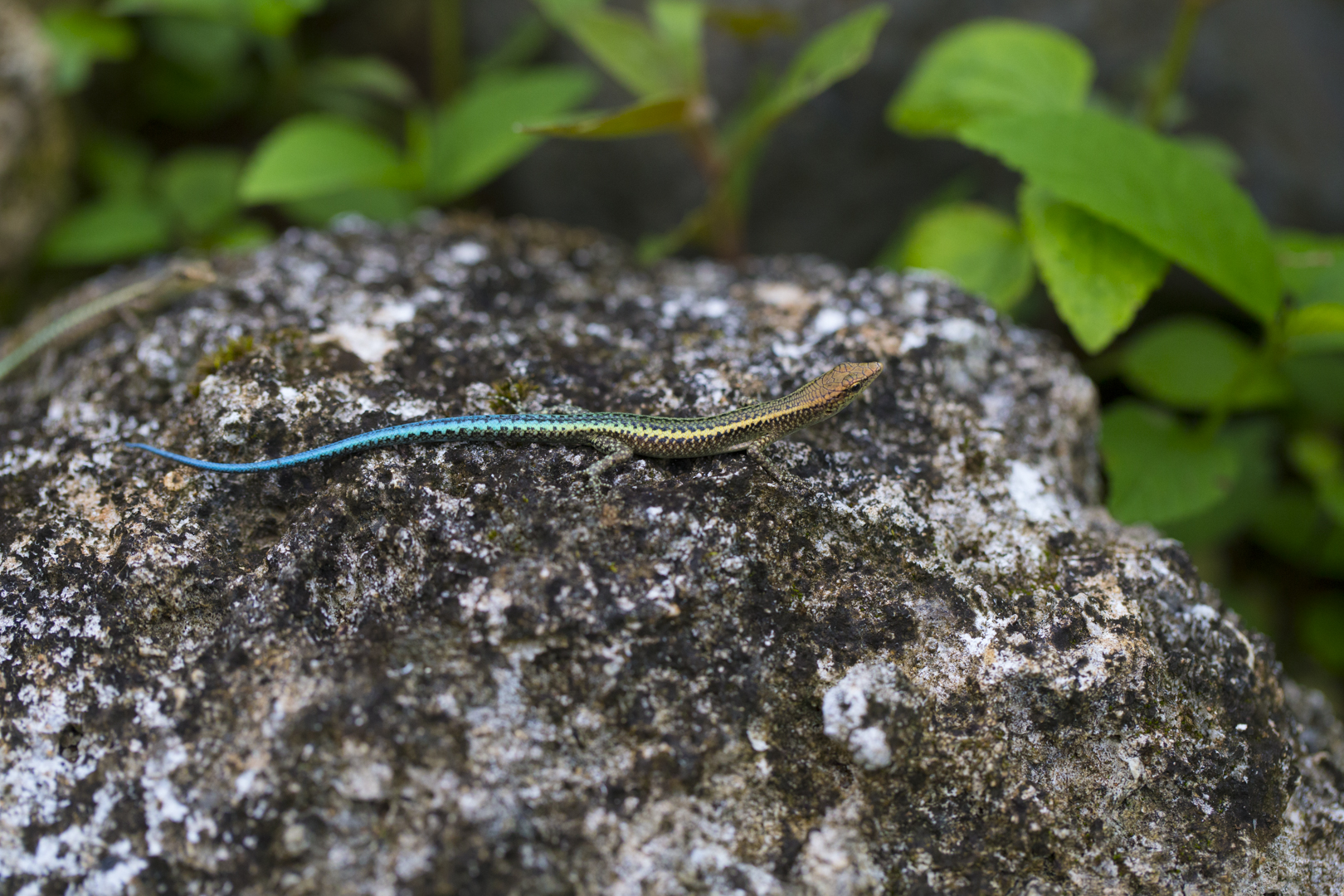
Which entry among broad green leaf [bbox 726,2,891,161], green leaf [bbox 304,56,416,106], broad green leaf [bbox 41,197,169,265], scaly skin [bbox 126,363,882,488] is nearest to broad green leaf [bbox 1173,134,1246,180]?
broad green leaf [bbox 726,2,891,161]

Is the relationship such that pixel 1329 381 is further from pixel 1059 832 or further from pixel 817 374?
pixel 1059 832

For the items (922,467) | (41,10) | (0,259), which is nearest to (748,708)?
(922,467)

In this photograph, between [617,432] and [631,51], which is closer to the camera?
[617,432]

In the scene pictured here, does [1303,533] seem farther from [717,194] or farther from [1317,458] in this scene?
[717,194]

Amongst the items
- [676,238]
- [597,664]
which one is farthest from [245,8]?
[597,664]

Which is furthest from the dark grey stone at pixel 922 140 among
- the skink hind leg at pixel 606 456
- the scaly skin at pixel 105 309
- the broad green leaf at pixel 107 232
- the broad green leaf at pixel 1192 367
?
the skink hind leg at pixel 606 456

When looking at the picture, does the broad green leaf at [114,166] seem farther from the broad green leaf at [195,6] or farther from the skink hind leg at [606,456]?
the skink hind leg at [606,456]
